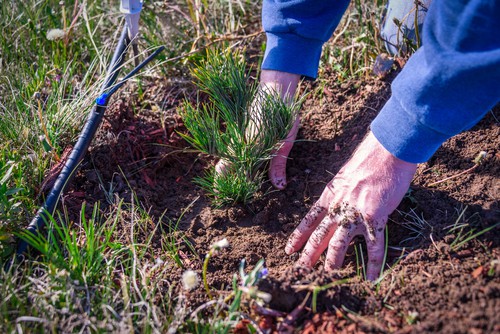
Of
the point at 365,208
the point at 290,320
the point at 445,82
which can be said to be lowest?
the point at 290,320

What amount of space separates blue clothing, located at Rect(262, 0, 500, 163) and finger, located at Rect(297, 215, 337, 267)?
0.33 metres

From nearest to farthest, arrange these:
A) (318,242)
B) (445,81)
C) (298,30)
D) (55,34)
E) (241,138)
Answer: (445,81), (318,242), (241,138), (298,30), (55,34)

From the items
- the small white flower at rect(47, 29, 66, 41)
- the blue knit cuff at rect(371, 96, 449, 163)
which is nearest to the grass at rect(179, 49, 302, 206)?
the blue knit cuff at rect(371, 96, 449, 163)

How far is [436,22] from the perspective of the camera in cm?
148

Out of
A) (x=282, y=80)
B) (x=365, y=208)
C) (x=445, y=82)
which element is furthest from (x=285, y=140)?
(x=445, y=82)

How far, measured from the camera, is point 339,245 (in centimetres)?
173

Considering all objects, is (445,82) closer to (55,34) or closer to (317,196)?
(317,196)

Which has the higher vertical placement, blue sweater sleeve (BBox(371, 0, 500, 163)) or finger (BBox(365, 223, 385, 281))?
blue sweater sleeve (BBox(371, 0, 500, 163))

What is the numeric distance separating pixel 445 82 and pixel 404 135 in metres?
0.23

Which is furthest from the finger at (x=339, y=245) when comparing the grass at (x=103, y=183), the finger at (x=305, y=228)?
the grass at (x=103, y=183)

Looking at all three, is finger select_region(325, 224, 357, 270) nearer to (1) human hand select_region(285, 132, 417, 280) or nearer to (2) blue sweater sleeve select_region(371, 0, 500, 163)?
(1) human hand select_region(285, 132, 417, 280)

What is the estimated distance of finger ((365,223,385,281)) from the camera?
67.5 inches

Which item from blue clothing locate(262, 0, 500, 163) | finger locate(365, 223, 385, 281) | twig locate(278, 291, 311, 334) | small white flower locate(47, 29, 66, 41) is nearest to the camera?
blue clothing locate(262, 0, 500, 163)

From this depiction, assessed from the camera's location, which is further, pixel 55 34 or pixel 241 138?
pixel 55 34
